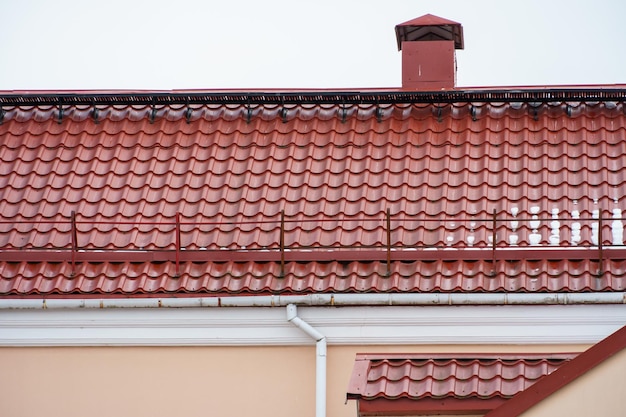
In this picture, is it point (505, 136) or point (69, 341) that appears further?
point (505, 136)

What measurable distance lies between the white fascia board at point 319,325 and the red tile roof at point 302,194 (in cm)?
23

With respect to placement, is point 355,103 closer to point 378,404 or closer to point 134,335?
point 134,335

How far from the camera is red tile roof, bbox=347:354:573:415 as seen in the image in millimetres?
10773

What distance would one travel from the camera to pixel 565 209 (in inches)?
573

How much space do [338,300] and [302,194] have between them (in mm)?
1936

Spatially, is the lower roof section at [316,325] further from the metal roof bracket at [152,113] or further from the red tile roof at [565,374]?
the red tile roof at [565,374]

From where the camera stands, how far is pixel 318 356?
13570mm

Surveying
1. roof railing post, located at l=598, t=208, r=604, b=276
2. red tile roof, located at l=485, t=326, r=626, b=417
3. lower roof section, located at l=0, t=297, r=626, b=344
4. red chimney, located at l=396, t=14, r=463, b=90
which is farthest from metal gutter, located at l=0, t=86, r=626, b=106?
red tile roof, located at l=485, t=326, r=626, b=417

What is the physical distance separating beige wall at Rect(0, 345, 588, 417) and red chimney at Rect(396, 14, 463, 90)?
4.70 meters

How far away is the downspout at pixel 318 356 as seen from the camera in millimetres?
13469

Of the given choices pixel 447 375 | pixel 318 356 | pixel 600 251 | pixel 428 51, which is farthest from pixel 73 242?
pixel 428 51

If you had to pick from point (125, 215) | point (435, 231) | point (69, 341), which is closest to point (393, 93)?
point (435, 231)

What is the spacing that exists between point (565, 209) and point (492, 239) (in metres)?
0.96

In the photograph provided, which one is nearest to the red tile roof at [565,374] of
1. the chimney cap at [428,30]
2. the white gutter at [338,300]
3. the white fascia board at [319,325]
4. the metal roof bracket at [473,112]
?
the white gutter at [338,300]
